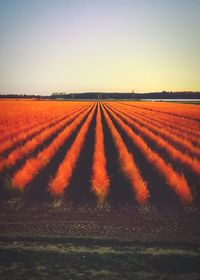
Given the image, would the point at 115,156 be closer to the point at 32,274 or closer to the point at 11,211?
the point at 11,211

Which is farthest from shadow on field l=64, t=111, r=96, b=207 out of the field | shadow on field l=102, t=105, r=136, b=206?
shadow on field l=102, t=105, r=136, b=206

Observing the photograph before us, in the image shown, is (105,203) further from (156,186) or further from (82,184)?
(156,186)

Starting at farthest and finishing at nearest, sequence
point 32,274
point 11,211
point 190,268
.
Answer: point 11,211
point 190,268
point 32,274

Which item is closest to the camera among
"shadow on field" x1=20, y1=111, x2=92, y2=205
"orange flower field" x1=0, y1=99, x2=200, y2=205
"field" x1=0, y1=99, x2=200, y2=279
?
"field" x1=0, y1=99, x2=200, y2=279

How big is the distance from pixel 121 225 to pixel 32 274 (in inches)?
91.3

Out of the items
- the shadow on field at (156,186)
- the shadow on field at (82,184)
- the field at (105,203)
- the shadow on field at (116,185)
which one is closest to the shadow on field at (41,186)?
the field at (105,203)

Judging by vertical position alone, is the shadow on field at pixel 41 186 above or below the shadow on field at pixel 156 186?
above

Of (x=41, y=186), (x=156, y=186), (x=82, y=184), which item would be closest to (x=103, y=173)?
(x=82, y=184)

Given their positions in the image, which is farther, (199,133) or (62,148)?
(199,133)

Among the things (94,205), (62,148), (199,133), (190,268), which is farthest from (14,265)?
(199,133)

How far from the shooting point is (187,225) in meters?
6.78

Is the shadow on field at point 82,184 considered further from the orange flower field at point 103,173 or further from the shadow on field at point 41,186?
the shadow on field at point 41,186

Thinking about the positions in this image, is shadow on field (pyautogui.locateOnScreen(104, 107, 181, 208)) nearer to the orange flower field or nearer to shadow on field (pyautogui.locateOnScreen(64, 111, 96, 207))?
the orange flower field

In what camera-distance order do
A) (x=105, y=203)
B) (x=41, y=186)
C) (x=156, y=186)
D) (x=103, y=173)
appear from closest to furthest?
(x=105, y=203), (x=41, y=186), (x=156, y=186), (x=103, y=173)
